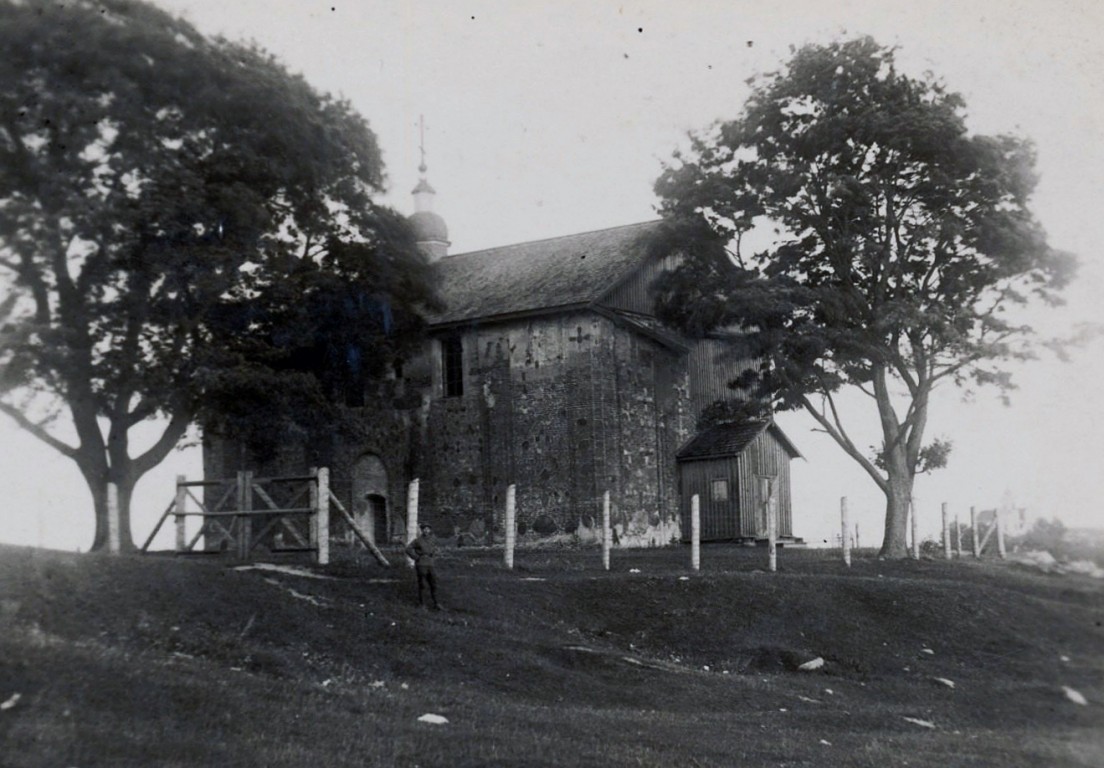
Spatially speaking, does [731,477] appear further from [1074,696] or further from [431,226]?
[1074,696]

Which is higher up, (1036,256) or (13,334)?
(1036,256)

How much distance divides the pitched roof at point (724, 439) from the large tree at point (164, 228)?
524 inches

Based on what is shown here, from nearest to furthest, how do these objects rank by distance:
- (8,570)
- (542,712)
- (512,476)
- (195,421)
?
(542,712)
(8,570)
(195,421)
(512,476)

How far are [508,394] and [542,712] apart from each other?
2325 cm

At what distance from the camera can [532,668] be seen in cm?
1534

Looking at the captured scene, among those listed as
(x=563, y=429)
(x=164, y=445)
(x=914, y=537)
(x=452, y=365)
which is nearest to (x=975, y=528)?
(x=914, y=537)

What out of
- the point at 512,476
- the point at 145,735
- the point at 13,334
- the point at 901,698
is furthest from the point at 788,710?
the point at 512,476

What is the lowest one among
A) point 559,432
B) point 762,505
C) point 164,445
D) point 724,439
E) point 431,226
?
point 762,505

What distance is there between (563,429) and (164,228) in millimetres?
15448

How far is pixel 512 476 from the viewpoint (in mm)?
35938

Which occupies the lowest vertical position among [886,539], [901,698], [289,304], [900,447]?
[901,698]

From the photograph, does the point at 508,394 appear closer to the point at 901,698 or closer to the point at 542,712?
the point at 901,698

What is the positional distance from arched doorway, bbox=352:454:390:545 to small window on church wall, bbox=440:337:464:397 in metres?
3.29

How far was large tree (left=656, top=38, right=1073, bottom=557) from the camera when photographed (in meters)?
28.4
